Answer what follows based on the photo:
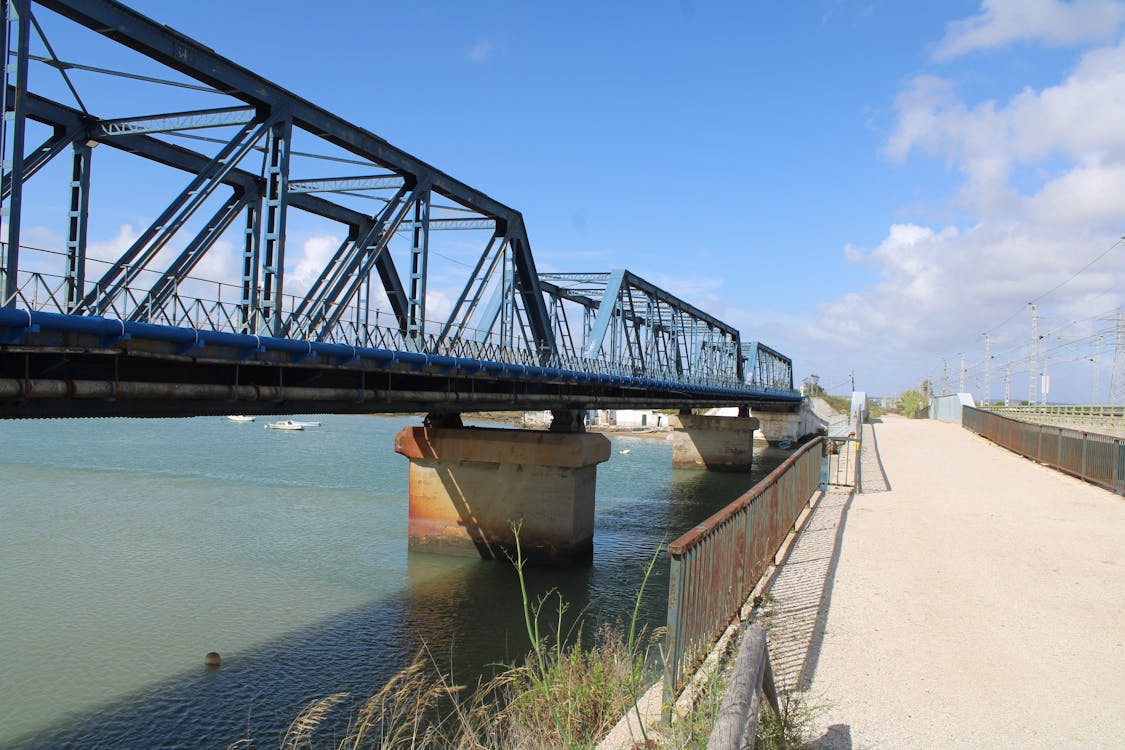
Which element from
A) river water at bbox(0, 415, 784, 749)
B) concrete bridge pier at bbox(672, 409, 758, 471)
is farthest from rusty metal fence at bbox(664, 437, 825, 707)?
concrete bridge pier at bbox(672, 409, 758, 471)

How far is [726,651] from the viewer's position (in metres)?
6.85

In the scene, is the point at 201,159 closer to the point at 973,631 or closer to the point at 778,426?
the point at 973,631

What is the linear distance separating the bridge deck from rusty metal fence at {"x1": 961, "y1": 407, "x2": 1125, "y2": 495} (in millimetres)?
4700

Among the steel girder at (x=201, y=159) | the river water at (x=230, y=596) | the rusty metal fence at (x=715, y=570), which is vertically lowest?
the river water at (x=230, y=596)

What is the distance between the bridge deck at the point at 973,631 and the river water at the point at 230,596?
5.99 m

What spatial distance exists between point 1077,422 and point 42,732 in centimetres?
5341

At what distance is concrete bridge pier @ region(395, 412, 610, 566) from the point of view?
22.0 m

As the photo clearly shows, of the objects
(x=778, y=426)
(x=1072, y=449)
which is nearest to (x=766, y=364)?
(x=778, y=426)

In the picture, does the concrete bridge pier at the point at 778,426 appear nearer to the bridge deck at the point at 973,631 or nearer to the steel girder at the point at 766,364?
the steel girder at the point at 766,364

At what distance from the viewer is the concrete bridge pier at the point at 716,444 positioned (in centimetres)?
5459

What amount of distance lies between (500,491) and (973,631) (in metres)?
15.6

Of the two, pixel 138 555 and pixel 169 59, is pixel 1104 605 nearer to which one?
pixel 169 59

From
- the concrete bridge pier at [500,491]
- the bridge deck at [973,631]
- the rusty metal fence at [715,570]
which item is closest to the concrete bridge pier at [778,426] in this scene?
the concrete bridge pier at [500,491]

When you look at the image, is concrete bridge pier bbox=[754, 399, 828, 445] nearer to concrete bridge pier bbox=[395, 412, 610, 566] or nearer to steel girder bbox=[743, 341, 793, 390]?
steel girder bbox=[743, 341, 793, 390]
